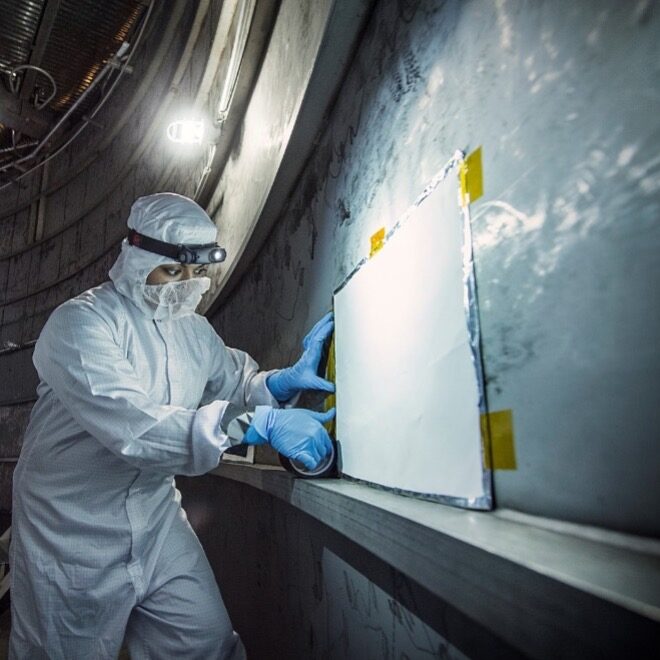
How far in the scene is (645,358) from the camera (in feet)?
1.50

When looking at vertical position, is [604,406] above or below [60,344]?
below

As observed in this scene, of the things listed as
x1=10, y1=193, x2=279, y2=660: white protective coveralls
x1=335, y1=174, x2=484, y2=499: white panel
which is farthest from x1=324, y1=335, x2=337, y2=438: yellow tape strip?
x1=10, y1=193, x2=279, y2=660: white protective coveralls

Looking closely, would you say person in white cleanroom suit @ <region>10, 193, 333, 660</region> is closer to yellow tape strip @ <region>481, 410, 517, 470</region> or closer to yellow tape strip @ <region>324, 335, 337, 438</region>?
yellow tape strip @ <region>324, 335, 337, 438</region>

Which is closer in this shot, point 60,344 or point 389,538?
point 389,538

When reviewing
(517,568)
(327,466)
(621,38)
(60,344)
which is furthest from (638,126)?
(60,344)

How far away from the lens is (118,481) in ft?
5.11

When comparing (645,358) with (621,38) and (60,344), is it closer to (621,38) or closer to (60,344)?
(621,38)

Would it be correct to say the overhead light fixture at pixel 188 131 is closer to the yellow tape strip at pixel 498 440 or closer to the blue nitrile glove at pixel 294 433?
the blue nitrile glove at pixel 294 433

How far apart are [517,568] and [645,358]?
23cm

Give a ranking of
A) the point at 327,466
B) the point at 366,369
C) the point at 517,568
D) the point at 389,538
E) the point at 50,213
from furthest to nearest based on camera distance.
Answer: the point at 50,213, the point at 327,466, the point at 366,369, the point at 389,538, the point at 517,568

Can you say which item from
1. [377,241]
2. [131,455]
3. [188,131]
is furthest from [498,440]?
[188,131]

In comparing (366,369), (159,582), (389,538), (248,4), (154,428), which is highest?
(248,4)

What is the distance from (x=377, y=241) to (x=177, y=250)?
0.84 m

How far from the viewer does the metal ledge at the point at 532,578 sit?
348 millimetres
